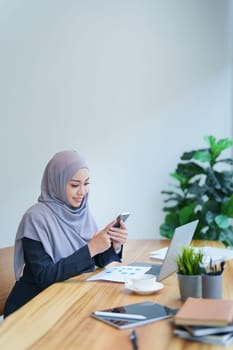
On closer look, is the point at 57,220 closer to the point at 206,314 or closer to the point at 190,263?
the point at 190,263

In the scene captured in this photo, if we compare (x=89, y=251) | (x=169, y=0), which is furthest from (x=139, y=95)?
(x=89, y=251)

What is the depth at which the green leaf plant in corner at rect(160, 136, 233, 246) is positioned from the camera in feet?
9.06

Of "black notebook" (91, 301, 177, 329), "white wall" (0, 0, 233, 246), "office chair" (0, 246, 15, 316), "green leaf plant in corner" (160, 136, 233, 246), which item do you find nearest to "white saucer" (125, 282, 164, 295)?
"black notebook" (91, 301, 177, 329)

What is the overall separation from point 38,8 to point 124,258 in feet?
7.09

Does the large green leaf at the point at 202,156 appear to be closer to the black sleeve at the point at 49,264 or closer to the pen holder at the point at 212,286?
the black sleeve at the point at 49,264

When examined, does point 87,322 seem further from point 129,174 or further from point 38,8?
point 38,8

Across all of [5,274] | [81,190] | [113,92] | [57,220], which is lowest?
[5,274]

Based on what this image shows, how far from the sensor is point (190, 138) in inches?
123

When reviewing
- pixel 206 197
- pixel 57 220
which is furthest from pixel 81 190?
pixel 206 197

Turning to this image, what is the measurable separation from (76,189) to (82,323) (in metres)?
0.84

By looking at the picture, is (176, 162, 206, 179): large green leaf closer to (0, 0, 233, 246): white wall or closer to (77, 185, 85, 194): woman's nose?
(0, 0, 233, 246): white wall

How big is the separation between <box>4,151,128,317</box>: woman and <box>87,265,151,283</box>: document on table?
2.3 inches

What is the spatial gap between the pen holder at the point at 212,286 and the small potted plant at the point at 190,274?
45 millimetres

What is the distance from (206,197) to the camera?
9.80 feet
